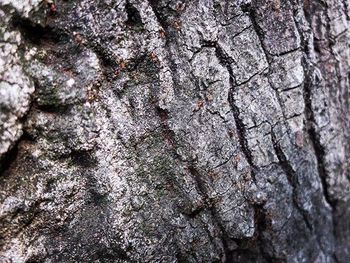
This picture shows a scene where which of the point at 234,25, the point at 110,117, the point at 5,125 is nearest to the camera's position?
the point at 5,125

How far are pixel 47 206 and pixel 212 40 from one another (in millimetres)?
610

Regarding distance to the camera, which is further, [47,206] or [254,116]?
[254,116]

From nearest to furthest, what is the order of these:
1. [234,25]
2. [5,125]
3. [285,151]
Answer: [5,125] → [234,25] → [285,151]

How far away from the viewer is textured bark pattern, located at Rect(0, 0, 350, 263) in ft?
3.49

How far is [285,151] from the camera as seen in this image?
137 cm

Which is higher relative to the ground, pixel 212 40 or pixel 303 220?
pixel 212 40

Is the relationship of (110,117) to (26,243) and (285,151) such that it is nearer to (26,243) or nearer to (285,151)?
(26,243)

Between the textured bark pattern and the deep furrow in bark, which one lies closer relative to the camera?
the textured bark pattern

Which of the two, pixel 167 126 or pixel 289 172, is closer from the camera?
pixel 167 126

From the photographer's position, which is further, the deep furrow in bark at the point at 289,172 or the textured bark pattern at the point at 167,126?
the deep furrow in bark at the point at 289,172

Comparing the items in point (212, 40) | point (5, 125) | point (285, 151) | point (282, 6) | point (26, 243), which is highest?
point (282, 6)

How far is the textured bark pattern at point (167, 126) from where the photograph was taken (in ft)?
3.49

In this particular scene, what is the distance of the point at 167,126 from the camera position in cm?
120

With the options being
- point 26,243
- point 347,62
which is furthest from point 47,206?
point 347,62
